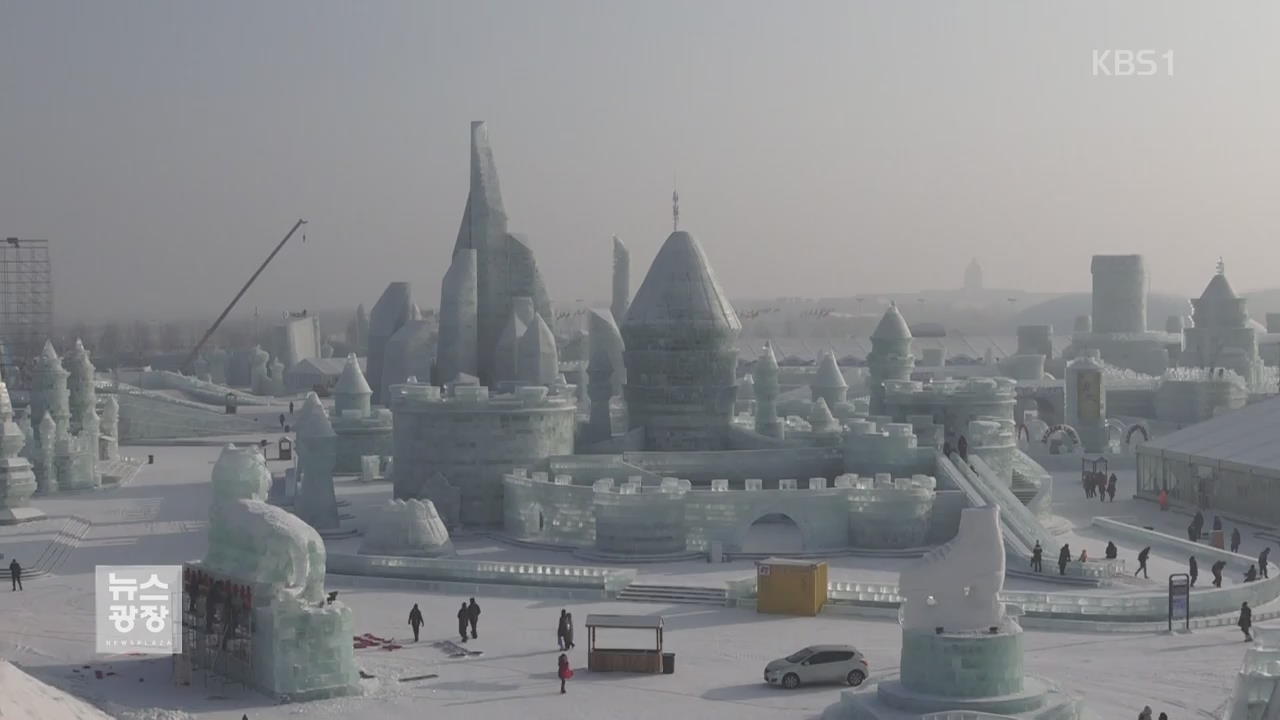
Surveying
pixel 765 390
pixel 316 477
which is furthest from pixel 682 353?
pixel 316 477

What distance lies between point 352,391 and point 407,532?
2137 centimetres

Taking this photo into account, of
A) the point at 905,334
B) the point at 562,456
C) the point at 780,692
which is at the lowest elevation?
the point at 780,692

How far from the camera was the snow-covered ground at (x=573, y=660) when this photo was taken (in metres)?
23.7

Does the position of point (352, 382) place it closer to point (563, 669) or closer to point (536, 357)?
point (536, 357)

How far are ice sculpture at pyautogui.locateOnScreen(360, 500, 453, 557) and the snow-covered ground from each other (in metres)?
1.70

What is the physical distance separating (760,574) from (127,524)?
22838mm

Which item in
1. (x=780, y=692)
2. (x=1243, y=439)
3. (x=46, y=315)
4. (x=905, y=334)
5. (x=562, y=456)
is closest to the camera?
(x=780, y=692)

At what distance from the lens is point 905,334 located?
5500cm

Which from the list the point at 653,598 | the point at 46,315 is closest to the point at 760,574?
the point at 653,598

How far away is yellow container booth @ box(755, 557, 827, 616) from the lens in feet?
101

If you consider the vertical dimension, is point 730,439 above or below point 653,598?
above

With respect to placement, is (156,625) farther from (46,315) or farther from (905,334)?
(46,315)

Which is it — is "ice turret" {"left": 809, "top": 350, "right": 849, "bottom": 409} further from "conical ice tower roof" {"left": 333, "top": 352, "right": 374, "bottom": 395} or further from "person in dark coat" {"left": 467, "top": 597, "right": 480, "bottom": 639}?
"person in dark coat" {"left": 467, "top": 597, "right": 480, "bottom": 639}

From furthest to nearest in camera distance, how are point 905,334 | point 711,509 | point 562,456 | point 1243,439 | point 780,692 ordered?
point 905,334
point 1243,439
point 562,456
point 711,509
point 780,692
